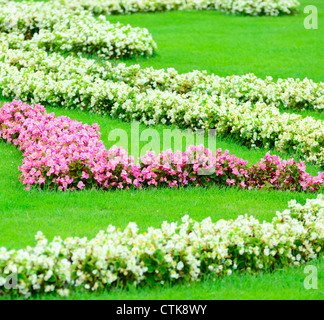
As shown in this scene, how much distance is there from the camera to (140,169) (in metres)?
7.78

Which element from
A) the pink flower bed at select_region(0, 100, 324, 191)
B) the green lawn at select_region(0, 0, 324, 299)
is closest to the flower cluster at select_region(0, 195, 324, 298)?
the green lawn at select_region(0, 0, 324, 299)

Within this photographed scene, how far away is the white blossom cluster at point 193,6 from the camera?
2069 centimetres

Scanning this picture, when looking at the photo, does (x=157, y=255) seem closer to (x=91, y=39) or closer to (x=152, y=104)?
(x=152, y=104)

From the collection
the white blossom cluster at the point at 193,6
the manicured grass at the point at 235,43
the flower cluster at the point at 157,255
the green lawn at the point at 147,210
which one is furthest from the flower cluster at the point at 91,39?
the flower cluster at the point at 157,255

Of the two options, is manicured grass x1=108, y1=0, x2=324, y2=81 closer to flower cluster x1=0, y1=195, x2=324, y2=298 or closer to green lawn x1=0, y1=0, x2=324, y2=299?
green lawn x1=0, y1=0, x2=324, y2=299

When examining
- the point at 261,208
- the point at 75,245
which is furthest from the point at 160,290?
the point at 261,208

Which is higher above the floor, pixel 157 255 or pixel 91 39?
pixel 91 39

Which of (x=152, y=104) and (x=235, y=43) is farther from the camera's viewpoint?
(x=235, y=43)

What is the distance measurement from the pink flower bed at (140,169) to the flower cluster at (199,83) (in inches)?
126

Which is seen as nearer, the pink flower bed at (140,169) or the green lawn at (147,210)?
the green lawn at (147,210)

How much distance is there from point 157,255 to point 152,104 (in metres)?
5.09

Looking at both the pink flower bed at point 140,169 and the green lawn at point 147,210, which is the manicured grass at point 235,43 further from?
the pink flower bed at point 140,169

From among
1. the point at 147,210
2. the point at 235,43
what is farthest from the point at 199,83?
the point at 235,43
